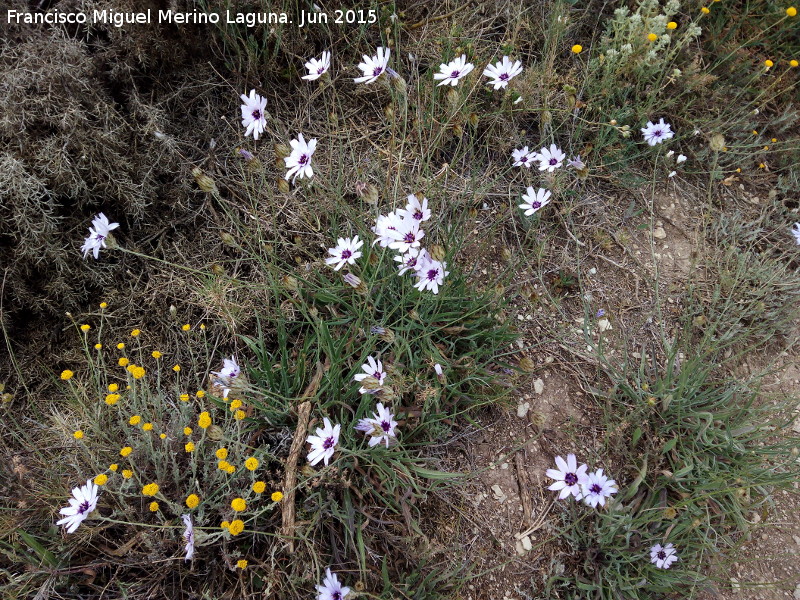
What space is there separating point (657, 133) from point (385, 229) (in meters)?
1.67

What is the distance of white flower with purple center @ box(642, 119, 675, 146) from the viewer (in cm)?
278

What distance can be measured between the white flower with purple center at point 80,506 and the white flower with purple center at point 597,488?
1582 mm

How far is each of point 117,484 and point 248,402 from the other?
19.7 inches

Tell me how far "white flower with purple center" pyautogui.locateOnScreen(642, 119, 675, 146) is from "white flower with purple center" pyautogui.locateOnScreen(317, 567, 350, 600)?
243 centimetres

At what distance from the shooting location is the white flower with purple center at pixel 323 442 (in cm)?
183

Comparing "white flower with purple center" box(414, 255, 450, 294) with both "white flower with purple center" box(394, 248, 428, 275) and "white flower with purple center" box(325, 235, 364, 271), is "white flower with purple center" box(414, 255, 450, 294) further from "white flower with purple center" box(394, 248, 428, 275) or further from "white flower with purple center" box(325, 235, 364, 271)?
"white flower with purple center" box(325, 235, 364, 271)

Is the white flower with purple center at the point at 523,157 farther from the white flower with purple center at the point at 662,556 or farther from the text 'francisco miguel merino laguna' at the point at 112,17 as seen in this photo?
the white flower with purple center at the point at 662,556

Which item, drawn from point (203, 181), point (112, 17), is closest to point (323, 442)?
point (203, 181)

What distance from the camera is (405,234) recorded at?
1962 mm

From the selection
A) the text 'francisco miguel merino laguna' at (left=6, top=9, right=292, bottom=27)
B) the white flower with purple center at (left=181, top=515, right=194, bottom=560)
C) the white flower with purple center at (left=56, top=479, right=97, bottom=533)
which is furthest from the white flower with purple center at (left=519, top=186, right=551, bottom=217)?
the white flower with purple center at (left=56, top=479, right=97, bottom=533)

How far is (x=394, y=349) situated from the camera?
2.13 m

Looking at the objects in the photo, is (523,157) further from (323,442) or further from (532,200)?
(323,442)

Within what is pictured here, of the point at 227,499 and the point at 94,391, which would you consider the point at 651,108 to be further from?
the point at 94,391

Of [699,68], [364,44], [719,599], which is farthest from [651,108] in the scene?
[719,599]
